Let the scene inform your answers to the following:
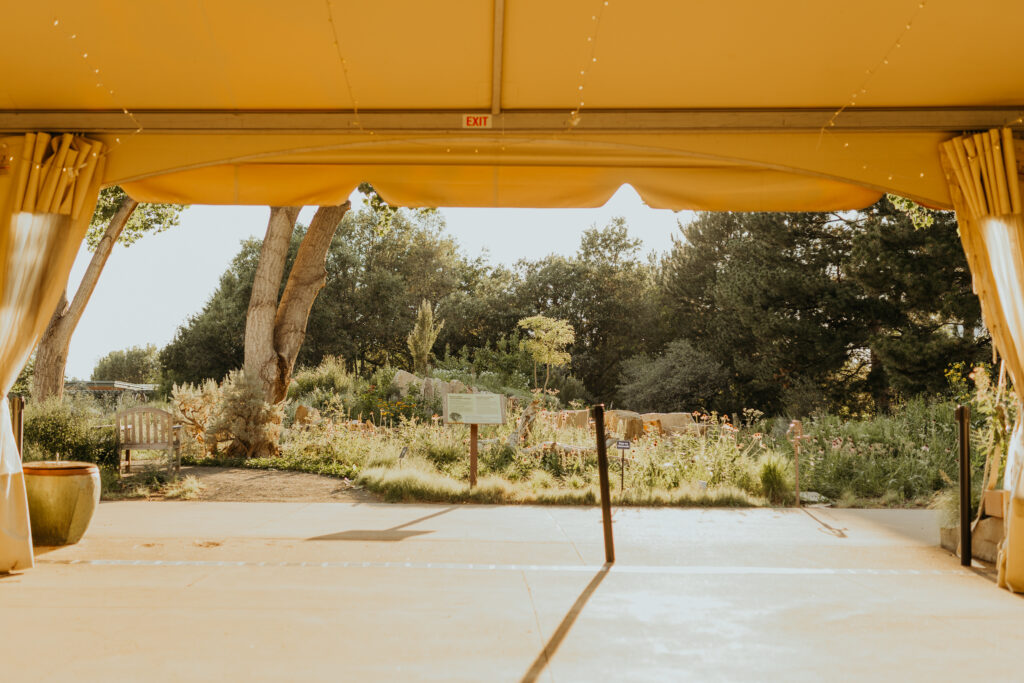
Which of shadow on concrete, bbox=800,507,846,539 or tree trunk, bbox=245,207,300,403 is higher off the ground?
tree trunk, bbox=245,207,300,403

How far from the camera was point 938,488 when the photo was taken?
808 cm

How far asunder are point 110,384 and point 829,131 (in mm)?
25481

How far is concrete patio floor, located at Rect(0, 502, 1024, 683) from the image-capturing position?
2928 mm

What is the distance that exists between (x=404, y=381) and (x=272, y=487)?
8.02 meters

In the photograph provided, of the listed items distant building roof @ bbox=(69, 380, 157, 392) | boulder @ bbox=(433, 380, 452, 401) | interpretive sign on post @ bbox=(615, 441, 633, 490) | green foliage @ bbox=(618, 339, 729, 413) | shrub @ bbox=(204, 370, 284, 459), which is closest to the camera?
interpretive sign on post @ bbox=(615, 441, 633, 490)

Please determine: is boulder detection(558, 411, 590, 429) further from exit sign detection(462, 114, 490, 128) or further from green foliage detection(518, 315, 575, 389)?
green foliage detection(518, 315, 575, 389)

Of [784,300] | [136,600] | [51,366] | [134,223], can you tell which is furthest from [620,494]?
[784,300]

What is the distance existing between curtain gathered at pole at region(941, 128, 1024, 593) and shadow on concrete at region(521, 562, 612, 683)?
243 cm

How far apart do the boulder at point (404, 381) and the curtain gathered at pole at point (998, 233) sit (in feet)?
34.1

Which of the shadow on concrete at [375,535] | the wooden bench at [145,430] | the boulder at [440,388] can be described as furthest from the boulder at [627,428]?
the wooden bench at [145,430]

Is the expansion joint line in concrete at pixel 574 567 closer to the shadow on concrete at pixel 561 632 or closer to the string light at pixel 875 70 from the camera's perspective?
the shadow on concrete at pixel 561 632

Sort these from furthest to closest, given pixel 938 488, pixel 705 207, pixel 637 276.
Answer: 1. pixel 637 276
2. pixel 938 488
3. pixel 705 207

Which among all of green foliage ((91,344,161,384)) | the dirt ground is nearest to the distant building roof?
green foliage ((91,344,161,384))

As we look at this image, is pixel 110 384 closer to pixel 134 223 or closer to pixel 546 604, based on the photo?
pixel 134 223
